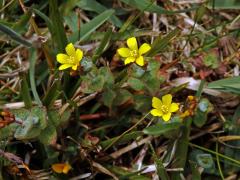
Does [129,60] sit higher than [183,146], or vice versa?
[129,60]

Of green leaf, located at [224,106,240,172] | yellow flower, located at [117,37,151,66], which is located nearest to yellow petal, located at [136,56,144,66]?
yellow flower, located at [117,37,151,66]

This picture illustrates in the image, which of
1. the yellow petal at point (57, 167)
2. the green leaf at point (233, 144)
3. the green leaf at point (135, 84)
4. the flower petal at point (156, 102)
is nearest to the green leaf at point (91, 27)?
the green leaf at point (135, 84)

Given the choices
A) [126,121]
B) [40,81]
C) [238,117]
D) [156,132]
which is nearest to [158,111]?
[156,132]

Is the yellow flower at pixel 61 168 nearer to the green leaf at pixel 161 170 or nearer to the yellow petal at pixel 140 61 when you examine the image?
the green leaf at pixel 161 170

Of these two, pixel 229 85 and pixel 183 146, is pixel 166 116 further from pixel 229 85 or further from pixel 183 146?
pixel 229 85

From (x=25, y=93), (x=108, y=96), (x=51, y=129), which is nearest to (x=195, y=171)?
(x=108, y=96)

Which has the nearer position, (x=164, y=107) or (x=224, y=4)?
(x=164, y=107)

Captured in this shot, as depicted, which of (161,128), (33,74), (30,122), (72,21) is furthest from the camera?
(72,21)
